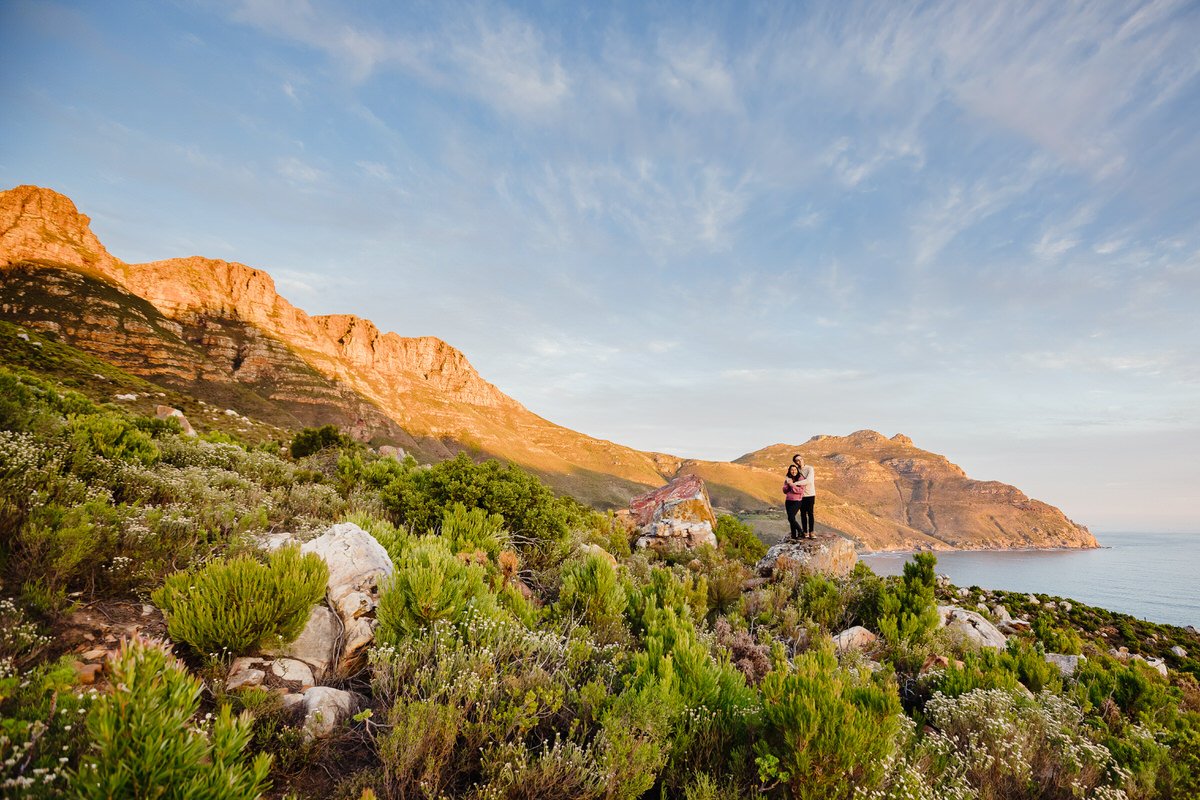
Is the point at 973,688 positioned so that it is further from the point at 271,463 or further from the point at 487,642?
the point at 271,463

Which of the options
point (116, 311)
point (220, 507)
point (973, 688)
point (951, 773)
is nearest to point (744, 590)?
point (973, 688)

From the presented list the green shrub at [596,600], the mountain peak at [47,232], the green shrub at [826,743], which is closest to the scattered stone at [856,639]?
the green shrub at [596,600]

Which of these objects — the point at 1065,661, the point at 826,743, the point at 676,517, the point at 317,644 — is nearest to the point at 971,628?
the point at 1065,661

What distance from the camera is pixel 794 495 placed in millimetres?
12328

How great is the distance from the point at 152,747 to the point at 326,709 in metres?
1.89

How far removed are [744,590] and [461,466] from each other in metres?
6.30

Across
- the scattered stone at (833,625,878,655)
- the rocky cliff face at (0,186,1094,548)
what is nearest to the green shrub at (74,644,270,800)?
the scattered stone at (833,625,878,655)

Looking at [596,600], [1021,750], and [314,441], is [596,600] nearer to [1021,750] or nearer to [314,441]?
[1021,750]

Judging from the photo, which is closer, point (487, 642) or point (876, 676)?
point (487, 642)

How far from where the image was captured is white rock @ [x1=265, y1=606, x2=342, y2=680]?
370 cm

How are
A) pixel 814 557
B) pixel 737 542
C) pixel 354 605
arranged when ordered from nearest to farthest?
pixel 354 605 < pixel 814 557 < pixel 737 542

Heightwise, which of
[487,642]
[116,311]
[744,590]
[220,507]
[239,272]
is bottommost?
[744,590]

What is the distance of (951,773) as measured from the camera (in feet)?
11.5

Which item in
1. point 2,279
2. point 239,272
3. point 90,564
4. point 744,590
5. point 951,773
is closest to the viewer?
point 951,773
